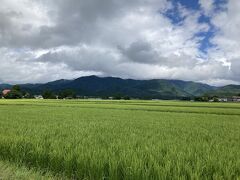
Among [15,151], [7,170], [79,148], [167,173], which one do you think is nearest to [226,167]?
[167,173]

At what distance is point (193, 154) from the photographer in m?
6.68

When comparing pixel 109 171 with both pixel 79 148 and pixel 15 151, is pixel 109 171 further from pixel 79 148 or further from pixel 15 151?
pixel 15 151

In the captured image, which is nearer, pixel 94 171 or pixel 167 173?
pixel 167 173

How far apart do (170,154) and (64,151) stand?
9.60 ft

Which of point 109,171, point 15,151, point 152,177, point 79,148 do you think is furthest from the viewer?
point 15,151

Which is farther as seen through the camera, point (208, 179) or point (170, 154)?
point (170, 154)

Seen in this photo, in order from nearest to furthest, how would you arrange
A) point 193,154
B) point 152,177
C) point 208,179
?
point 208,179 → point 152,177 → point 193,154

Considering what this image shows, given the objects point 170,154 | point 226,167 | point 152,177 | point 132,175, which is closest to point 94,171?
point 132,175

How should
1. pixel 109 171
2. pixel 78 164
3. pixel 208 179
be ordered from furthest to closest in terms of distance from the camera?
pixel 78 164 < pixel 109 171 < pixel 208 179

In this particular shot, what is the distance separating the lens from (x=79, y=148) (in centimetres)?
715

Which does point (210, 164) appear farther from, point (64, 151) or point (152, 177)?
point (64, 151)

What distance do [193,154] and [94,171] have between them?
108 inches

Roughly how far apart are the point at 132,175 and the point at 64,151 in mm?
2465

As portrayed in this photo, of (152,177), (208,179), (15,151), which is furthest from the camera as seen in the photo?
(15,151)
